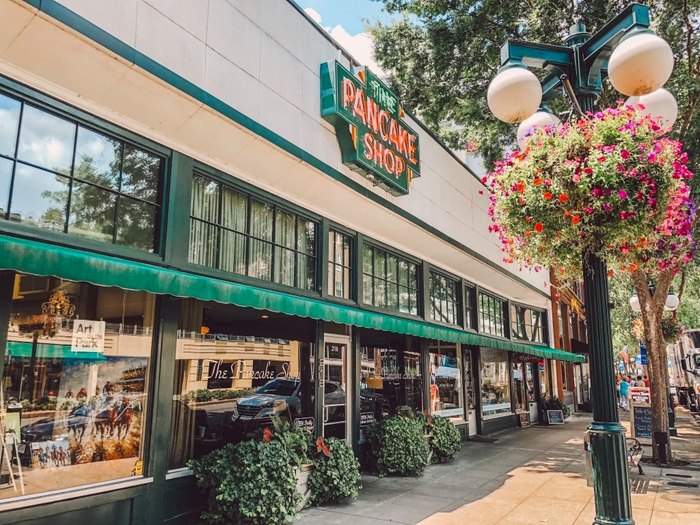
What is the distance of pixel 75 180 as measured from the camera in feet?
17.5

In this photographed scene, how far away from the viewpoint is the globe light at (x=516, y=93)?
4258 mm

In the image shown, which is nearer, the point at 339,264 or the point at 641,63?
the point at 641,63

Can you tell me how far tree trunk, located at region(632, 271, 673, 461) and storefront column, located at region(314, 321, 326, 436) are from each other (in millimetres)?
7081

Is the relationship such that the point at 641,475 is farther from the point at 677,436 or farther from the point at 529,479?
the point at 677,436

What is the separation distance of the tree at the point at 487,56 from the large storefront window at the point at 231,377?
810 centimetres

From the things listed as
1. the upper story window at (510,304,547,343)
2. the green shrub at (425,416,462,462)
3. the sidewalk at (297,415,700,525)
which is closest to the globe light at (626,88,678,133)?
the sidewalk at (297,415,700,525)

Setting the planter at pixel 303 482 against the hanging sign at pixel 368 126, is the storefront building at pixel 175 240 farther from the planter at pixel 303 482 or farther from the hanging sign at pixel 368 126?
the planter at pixel 303 482

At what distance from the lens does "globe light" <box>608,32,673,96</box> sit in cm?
389

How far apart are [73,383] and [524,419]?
620 inches

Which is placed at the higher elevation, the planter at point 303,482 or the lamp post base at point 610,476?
the lamp post base at point 610,476

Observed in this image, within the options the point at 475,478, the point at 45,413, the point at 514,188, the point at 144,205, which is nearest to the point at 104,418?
the point at 45,413

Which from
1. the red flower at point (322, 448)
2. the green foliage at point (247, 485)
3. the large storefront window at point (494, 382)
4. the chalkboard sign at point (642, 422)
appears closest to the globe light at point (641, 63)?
the green foliage at point (247, 485)

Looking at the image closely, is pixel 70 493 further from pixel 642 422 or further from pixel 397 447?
pixel 642 422

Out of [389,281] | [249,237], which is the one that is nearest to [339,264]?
[389,281]
